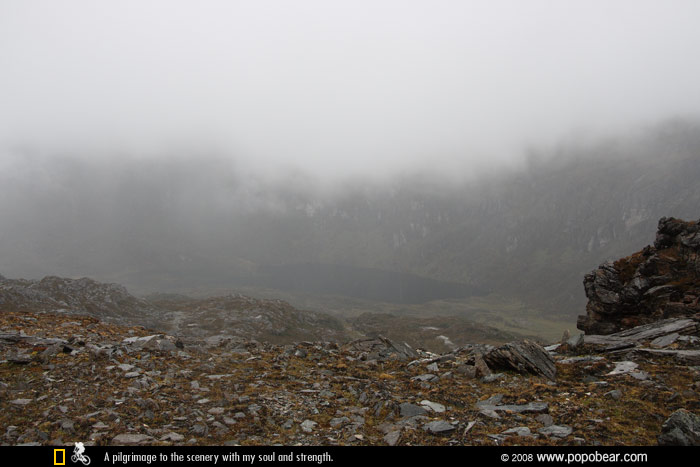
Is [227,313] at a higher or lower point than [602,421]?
lower

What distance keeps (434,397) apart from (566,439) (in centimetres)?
557

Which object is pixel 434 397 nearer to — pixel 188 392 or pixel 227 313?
pixel 188 392

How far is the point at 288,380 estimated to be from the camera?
18.1 meters

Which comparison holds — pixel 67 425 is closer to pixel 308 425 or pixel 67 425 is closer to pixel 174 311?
pixel 308 425

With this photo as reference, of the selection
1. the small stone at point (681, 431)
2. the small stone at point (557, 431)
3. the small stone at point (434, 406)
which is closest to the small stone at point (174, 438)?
the small stone at point (434, 406)

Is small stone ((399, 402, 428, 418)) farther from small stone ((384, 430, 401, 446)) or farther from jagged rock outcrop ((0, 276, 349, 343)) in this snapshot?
jagged rock outcrop ((0, 276, 349, 343))

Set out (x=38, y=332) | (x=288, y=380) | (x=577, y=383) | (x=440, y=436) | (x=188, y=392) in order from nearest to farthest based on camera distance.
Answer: (x=440, y=436)
(x=188, y=392)
(x=577, y=383)
(x=288, y=380)
(x=38, y=332)

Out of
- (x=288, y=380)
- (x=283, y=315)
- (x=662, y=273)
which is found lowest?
(x=283, y=315)

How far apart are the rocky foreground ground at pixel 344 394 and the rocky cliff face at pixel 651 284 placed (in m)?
5.17

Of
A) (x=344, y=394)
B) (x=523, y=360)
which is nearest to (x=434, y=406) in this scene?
(x=344, y=394)
